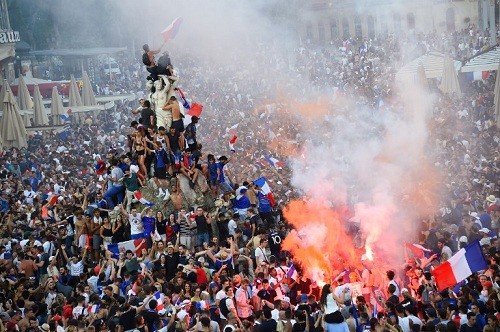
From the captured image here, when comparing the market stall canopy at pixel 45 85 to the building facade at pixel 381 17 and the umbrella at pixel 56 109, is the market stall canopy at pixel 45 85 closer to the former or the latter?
the umbrella at pixel 56 109

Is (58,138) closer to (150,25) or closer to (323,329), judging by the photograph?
(323,329)

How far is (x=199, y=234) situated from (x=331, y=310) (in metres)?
6.23

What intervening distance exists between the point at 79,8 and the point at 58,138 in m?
39.6

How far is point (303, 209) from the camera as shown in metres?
20.2

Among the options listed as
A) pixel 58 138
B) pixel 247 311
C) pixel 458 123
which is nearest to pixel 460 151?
pixel 458 123

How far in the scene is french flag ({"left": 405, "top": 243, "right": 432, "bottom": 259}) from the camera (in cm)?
1659

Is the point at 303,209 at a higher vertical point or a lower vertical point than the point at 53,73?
higher

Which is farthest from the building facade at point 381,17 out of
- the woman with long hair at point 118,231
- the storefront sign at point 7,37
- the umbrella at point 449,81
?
the woman with long hair at point 118,231

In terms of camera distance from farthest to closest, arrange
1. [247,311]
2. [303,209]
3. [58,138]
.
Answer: [58,138]
[303,209]
[247,311]

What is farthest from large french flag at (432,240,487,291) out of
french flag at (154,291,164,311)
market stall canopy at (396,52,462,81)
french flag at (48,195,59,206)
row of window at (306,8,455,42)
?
row of window at (306,8,455,42)

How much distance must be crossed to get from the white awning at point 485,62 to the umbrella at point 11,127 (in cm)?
1407

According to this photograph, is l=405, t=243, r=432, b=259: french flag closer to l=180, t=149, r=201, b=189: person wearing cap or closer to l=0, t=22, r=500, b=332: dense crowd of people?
l=0, t=22, r=500, b=332: dense crowd of people

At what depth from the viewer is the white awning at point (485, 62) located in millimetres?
33094

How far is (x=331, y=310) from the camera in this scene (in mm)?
13930
